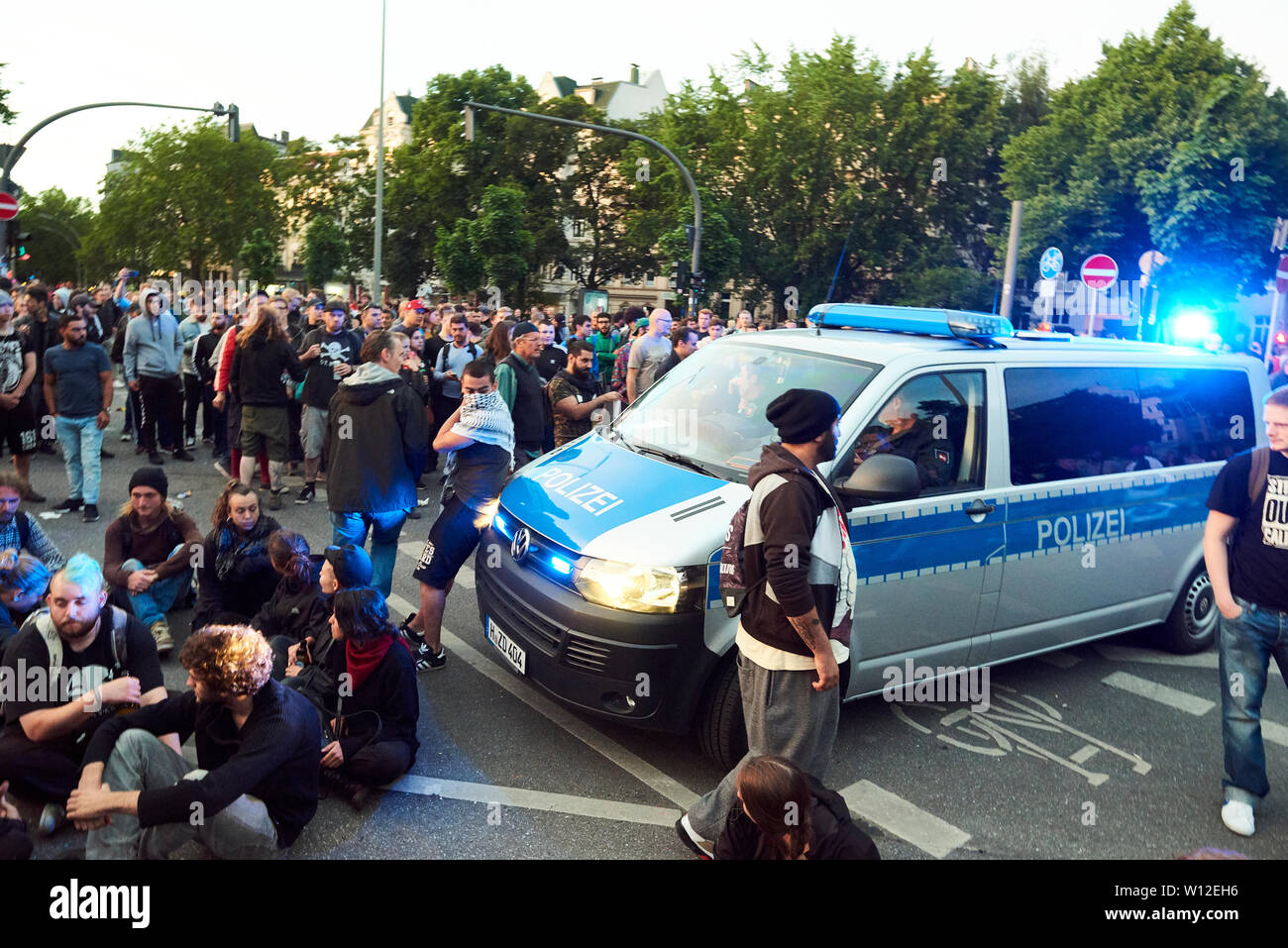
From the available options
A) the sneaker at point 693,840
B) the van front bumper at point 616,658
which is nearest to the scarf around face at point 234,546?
the van front bumper at point 616,658

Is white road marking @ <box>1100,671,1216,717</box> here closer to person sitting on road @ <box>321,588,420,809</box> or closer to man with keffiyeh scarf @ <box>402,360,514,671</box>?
man with keffiyeh scarf @ <box>402,360,514,671</box>

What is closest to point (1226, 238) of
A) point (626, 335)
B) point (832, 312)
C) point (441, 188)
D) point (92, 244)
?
point (626, 335)

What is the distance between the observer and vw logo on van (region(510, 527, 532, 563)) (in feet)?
15.1

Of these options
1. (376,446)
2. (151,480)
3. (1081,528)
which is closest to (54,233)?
(151,480)

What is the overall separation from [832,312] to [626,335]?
10116 millimetres

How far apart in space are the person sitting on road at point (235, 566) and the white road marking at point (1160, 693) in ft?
15.9

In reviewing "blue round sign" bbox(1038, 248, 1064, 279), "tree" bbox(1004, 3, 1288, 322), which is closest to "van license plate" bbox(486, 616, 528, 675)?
"blue round sign" bbox(1038, 248, 1064, 279)

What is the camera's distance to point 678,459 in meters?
4.77

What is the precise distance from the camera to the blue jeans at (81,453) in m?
8.27

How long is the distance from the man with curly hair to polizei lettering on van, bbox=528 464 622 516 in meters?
1.45

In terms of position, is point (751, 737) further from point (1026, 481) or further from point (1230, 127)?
point (1230, 127)

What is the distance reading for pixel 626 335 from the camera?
15625 millimetres

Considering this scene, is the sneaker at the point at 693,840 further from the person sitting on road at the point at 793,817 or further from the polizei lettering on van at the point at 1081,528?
the polizei lettering on van at the point at 1081,528
